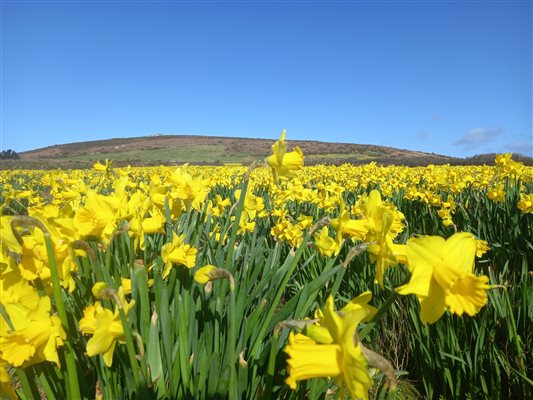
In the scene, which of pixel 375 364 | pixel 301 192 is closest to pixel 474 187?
pixel 301 192

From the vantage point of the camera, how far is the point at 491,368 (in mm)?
1863

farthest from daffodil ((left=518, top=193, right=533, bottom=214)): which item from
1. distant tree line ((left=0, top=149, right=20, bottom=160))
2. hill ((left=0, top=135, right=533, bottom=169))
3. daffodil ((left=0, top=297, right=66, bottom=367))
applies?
distant tree line ((left=0, top=149, right=20, bottom=160))

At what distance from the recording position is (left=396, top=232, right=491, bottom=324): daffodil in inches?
31.2

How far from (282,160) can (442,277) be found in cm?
84

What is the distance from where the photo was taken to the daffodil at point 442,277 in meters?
0.79

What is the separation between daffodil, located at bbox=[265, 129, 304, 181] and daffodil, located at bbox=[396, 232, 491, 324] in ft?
2.48

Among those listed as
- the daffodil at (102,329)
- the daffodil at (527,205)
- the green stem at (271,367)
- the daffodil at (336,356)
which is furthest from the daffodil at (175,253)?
the daffodil at (527,205)

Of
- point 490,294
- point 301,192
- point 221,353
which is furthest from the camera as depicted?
point 301,192

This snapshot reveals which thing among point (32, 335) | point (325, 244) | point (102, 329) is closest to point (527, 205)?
point (325, 244)

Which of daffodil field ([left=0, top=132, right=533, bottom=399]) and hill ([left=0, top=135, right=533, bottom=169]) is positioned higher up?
hill ([left=0, top=135, right=533, bottom=169])

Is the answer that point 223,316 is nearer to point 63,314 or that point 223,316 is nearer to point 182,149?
point 63,314

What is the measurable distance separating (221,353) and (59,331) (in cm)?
57

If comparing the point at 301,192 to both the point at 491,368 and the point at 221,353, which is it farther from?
the point at 221,353

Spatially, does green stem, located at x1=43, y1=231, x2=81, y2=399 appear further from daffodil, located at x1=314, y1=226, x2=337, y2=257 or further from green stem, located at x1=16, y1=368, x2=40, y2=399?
daffodil, located at x1=314, y1=226, x2=337, y2=257
